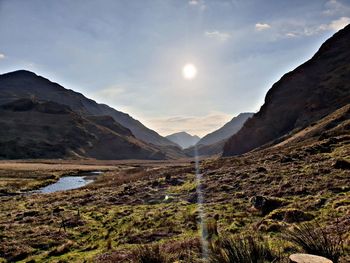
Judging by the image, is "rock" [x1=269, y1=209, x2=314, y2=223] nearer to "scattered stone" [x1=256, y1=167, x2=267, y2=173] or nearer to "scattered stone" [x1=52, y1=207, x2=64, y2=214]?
"scattered stone" [x1=256, y1=167, x2=267, y2=173]

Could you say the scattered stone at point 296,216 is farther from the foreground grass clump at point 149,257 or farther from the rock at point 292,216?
the foreground grass clump at point 149,257

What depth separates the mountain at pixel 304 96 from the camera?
95312 mm

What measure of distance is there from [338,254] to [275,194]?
1528cm

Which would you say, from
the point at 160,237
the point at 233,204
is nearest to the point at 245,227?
the point at 160,237

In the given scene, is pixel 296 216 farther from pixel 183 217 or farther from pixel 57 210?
pixel 57 210

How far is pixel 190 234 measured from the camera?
58.5ft

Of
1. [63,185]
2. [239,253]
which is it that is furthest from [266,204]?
[63,185]

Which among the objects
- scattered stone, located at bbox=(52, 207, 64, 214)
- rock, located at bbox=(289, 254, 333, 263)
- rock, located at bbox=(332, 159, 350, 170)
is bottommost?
scattered stone, located at bbox=(52, 207, 64, 214)

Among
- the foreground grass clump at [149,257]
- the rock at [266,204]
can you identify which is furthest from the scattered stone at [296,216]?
the foreground grass clump at [149,257]

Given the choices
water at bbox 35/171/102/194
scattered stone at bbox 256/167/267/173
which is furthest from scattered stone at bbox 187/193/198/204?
water at bbox 35/171/102/194

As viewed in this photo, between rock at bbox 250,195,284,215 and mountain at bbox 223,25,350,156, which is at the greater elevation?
mountain at bbox 223,25,350,156

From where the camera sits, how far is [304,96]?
107 metres

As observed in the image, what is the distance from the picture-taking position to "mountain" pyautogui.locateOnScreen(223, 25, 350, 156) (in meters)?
95.3

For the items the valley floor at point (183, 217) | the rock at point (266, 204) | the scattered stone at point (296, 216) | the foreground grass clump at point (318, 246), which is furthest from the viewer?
the rock at point (266, 204)
